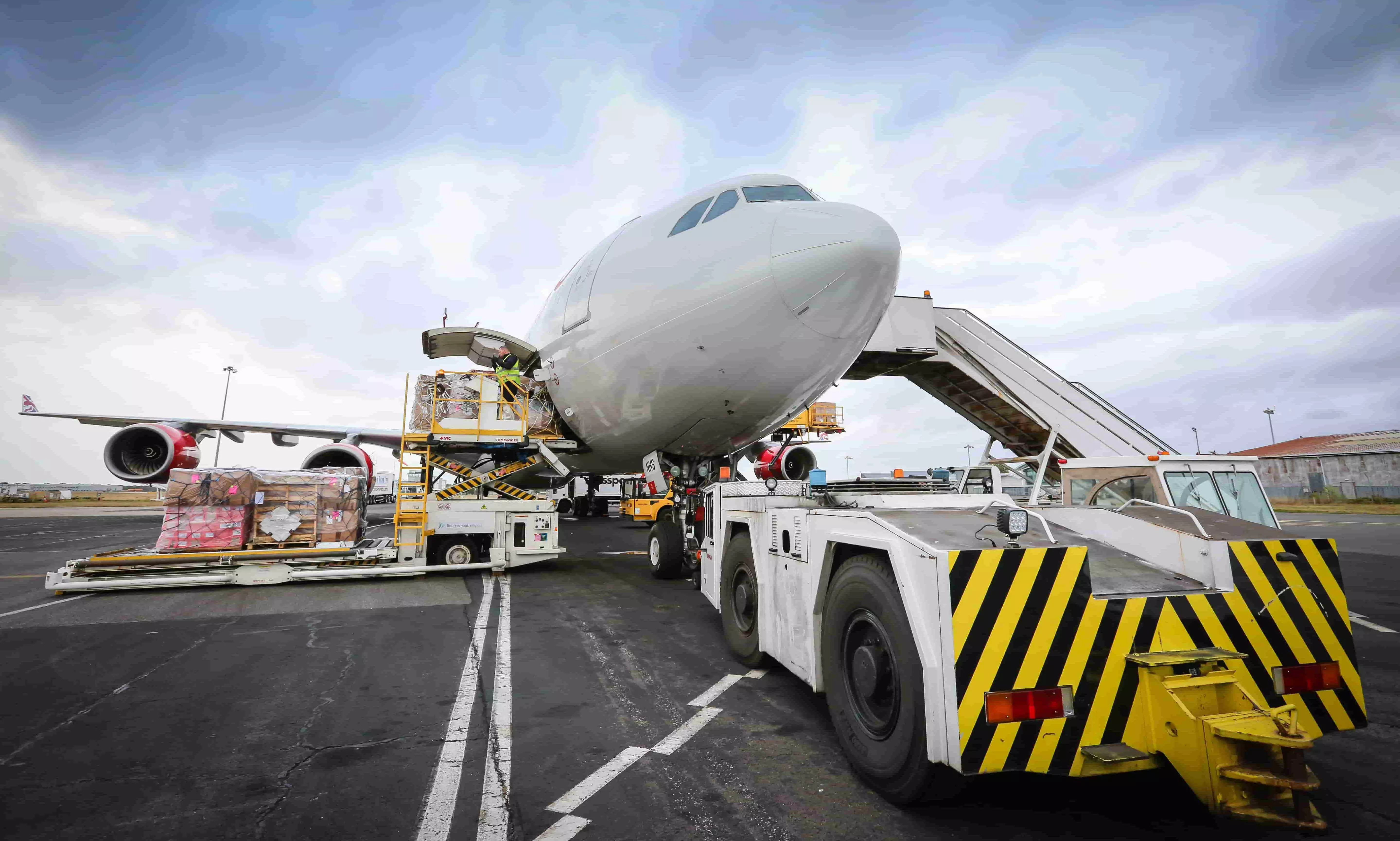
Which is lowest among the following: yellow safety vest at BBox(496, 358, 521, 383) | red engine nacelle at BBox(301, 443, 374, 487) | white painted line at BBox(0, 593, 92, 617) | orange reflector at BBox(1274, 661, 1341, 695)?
white painted line at BBox(0, 593, 92, 617)

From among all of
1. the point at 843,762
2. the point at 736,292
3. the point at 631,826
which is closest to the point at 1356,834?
the point at 843,762

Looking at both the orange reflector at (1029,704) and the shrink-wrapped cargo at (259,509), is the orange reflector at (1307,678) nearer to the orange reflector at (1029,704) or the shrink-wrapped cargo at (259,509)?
the orange reflector at (1029,704)

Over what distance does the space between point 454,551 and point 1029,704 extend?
9.23m

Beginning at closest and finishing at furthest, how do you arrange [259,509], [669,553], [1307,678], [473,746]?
1. [1307,678]
2. [473,746]
3. [259,509]
4. [669,553]

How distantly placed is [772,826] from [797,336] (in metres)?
Answer: 4.66

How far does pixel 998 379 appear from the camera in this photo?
12664 millimetres

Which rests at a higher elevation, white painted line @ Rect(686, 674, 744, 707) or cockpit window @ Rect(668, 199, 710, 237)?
cockpit window @ Rect(668, 199, 710, 237)

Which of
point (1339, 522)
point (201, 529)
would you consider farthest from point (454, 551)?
point (1339, 522)

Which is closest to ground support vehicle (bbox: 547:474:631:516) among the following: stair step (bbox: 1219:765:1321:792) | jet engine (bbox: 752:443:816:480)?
jet engine (bbox: 752:443:816:480)

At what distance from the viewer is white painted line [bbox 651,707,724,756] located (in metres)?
3.49

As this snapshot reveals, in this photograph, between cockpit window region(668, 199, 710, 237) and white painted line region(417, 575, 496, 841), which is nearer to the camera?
white painted line region(417, 575, 496, 841)

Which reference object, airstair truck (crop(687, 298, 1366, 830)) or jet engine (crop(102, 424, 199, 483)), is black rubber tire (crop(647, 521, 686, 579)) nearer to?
airstair truck (crop(687, 298, 1366, 830))

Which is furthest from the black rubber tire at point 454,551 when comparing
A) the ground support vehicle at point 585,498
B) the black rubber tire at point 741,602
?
the ground support vehicle at point 585,498

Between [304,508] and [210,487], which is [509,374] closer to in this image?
[304,508]
